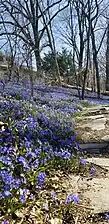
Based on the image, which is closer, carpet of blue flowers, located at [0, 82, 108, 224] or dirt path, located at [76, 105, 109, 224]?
carpet of blue flowers, located at [0, 82, 108, 224]

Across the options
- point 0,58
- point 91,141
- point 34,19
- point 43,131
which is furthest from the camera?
point 0,58

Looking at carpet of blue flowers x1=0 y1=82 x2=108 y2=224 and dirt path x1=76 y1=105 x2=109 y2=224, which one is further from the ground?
carpet of blue flowers x1=0 y1=82 x2=108 y2=224

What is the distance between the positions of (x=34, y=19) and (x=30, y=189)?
23.6 metres

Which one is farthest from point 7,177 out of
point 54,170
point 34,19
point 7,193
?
point 34,19

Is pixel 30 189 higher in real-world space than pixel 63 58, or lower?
lower

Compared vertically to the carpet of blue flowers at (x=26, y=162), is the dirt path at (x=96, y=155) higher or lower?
lower

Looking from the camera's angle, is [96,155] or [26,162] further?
[96,155]

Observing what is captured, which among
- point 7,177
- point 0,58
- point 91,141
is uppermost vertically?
point 0,58

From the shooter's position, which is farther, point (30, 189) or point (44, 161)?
point (44, 161)

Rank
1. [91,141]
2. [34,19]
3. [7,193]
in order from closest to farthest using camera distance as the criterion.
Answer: [7,193]
[91,141]
[34,19]

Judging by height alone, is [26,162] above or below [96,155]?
above

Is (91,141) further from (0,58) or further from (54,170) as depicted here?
(0,58)

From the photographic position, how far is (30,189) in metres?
2.79

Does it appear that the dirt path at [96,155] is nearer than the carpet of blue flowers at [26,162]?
No
